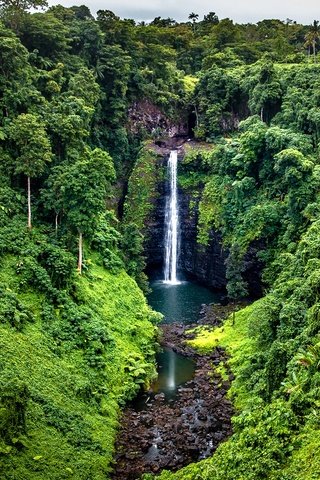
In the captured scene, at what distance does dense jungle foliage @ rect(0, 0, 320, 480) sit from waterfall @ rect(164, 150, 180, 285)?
1.39 m

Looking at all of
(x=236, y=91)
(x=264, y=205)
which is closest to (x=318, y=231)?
(x=264, y=205)

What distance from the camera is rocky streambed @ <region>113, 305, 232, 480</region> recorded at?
2398 centimetres

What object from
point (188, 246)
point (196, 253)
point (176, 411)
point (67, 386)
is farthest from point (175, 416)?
point (188, 246)

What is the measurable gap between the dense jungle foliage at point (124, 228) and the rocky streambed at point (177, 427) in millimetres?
996

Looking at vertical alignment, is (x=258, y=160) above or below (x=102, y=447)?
above

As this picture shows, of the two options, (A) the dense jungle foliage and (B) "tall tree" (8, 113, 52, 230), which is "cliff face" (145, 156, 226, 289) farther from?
(B) "tall tree" (8, 113, 52, 230)

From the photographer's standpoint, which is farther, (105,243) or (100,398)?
(105,243)

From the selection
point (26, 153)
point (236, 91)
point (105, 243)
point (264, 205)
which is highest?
point (236, 91)

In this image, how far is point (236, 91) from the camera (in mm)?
57031

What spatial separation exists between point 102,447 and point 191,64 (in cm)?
5744

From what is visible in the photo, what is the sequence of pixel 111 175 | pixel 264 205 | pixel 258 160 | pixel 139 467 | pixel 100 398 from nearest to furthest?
pixel 139 467 < pixel 100 398 < pixel 111 175 < pixel 264 205 < pixel 258 160

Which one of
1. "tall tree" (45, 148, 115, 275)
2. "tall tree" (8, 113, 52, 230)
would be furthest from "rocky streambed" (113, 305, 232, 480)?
"tall tree" (8, 113, 52, 230)

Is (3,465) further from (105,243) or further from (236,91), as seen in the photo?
(236,91)

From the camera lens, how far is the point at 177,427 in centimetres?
2691
